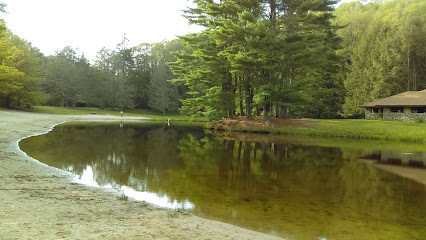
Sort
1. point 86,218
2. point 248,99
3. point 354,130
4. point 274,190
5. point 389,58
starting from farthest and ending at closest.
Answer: point 389,58 < point 248,99 < point 354,130 < point 274,190 < point 86,218

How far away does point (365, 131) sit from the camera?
29.0 m

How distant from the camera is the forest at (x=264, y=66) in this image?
31.2m

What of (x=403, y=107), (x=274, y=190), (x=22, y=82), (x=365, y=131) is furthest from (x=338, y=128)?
(x=22, y=82)

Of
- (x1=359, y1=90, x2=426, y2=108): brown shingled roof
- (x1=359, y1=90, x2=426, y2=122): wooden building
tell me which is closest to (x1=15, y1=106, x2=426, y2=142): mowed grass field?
(x1=359, y1=90, x2=426, y2=108): brown shingled roof

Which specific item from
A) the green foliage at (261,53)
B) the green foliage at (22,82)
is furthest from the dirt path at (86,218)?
the green foliage at (22,82)

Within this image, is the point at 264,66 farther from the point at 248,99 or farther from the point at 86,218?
the point at 86,218

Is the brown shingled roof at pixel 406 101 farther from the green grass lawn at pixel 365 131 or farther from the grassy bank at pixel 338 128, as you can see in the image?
the green grass lawn at pixel 365 131

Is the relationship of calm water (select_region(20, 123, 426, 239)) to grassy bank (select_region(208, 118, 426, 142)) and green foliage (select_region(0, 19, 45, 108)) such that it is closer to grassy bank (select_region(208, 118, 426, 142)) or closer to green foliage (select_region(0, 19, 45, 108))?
grassy bank (select_region(208, 118, 426, 142))

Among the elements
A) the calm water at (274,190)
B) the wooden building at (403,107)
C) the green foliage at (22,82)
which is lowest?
the calm water at (274,190)

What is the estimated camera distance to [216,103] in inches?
1394

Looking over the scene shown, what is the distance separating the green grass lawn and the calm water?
635 inches

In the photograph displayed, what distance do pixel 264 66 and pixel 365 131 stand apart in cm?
1189

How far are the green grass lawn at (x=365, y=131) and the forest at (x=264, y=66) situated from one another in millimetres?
2998

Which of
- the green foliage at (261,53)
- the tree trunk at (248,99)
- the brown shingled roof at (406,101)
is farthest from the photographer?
the brown shingled roof at (406,101)
